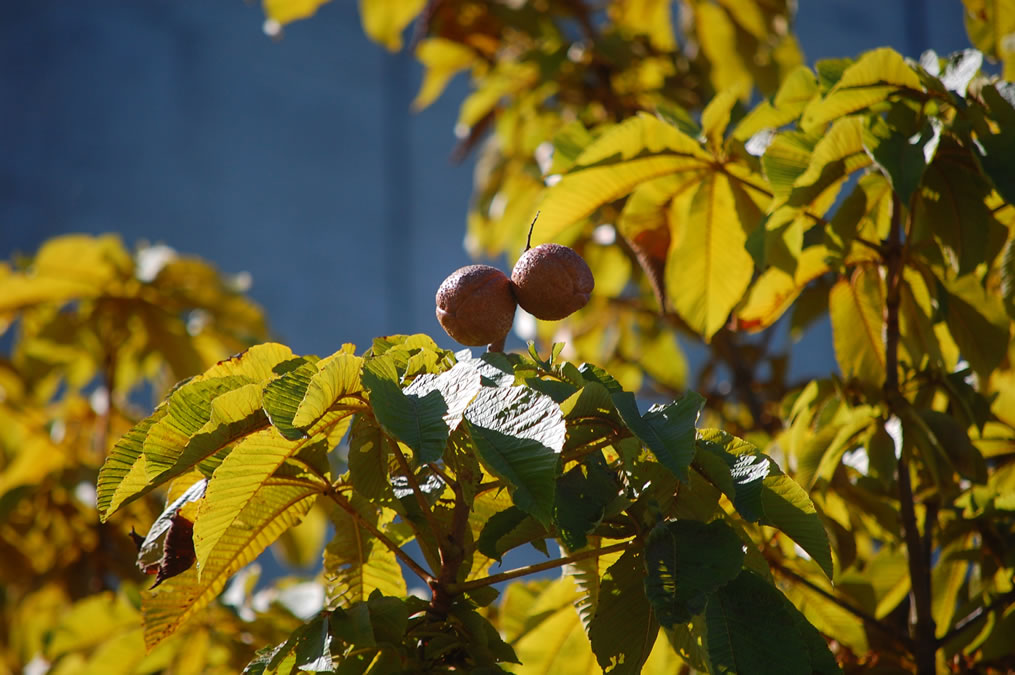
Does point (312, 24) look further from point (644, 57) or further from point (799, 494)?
point (799, 494)

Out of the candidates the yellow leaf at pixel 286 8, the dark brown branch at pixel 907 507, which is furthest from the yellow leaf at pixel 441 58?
the dark brown branch at pixel 907 507

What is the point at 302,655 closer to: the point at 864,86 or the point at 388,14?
the point at 864,86

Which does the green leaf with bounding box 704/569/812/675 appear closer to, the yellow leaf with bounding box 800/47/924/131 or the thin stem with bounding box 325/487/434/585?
the thin stem with bounding box 325/487/434/585

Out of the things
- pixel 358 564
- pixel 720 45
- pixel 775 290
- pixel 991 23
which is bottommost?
pixel 358 564

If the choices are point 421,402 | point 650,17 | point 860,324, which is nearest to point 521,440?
point 421,402

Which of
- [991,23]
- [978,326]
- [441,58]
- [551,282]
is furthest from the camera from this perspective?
[441,58]

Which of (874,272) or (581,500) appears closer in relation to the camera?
(581,500)

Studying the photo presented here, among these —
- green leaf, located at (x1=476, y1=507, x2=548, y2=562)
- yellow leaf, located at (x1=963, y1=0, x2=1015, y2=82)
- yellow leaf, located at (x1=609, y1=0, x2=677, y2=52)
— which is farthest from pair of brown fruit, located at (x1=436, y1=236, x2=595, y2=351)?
yellow leaf, located at (x1=609, y1=0, x2=677, y2=52)
